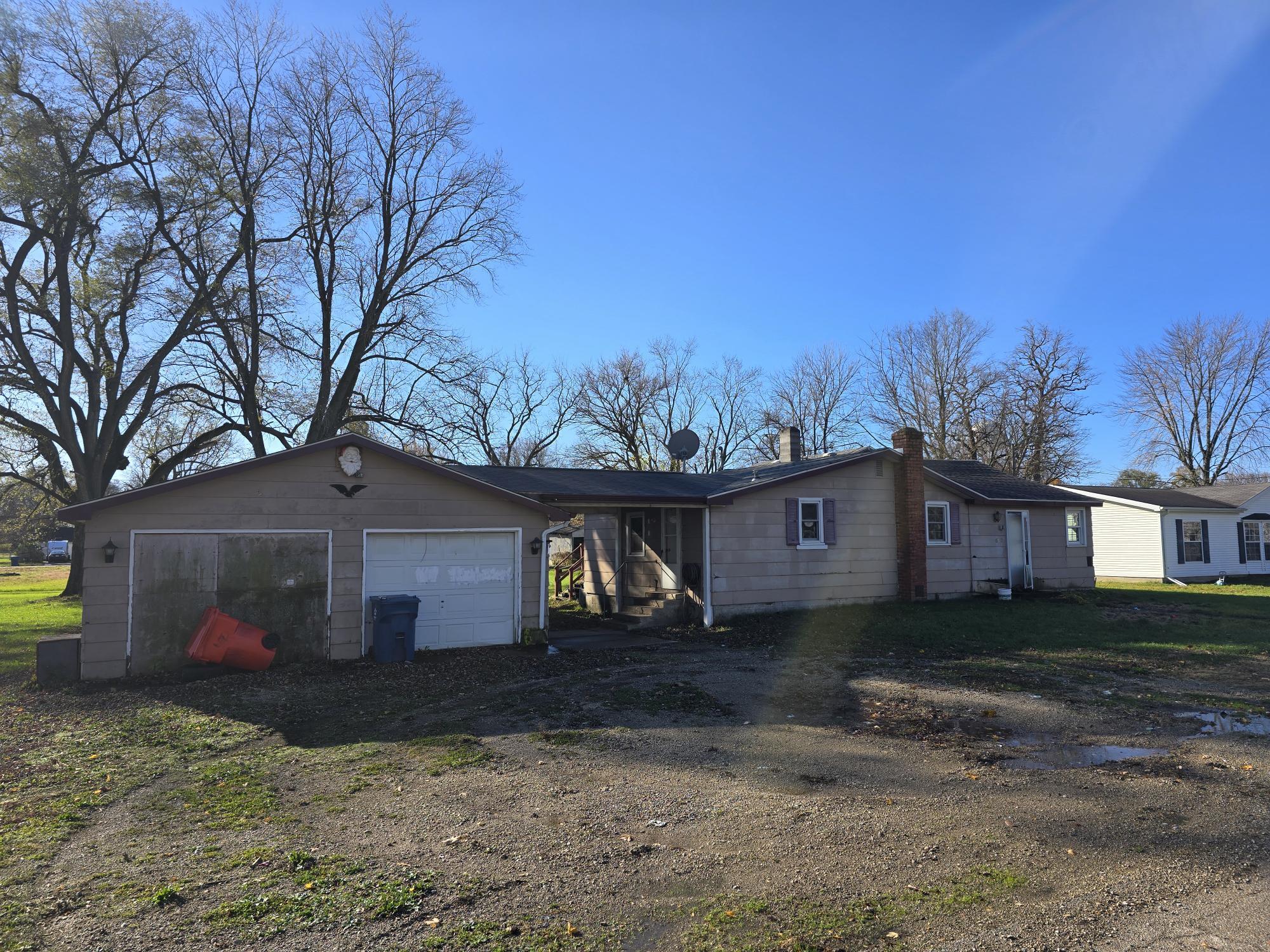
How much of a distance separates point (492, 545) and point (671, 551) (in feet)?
18.2

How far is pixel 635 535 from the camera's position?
1916 cm

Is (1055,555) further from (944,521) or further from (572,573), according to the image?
(572,573)

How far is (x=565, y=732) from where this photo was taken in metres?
8.10

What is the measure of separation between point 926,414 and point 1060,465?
6709mm

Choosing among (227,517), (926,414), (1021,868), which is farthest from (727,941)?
(926,414)

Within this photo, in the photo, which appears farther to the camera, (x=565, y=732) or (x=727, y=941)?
(x=565, y=732)

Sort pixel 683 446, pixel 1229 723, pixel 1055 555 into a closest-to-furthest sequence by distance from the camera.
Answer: pixel 1229 723
pixel 683 446
pixel 1055 555

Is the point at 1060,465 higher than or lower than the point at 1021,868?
higher

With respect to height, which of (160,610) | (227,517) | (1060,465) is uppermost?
(1060,465)

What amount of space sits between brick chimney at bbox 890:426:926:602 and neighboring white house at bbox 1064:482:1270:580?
38.4 ft

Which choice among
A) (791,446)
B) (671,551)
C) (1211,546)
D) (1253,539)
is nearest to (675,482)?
(671,551)

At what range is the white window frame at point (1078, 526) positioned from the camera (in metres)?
22.2

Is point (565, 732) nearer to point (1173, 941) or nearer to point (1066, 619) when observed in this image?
point (1173, 941)

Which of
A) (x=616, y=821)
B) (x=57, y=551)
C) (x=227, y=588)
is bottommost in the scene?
(x=616, y=821)
